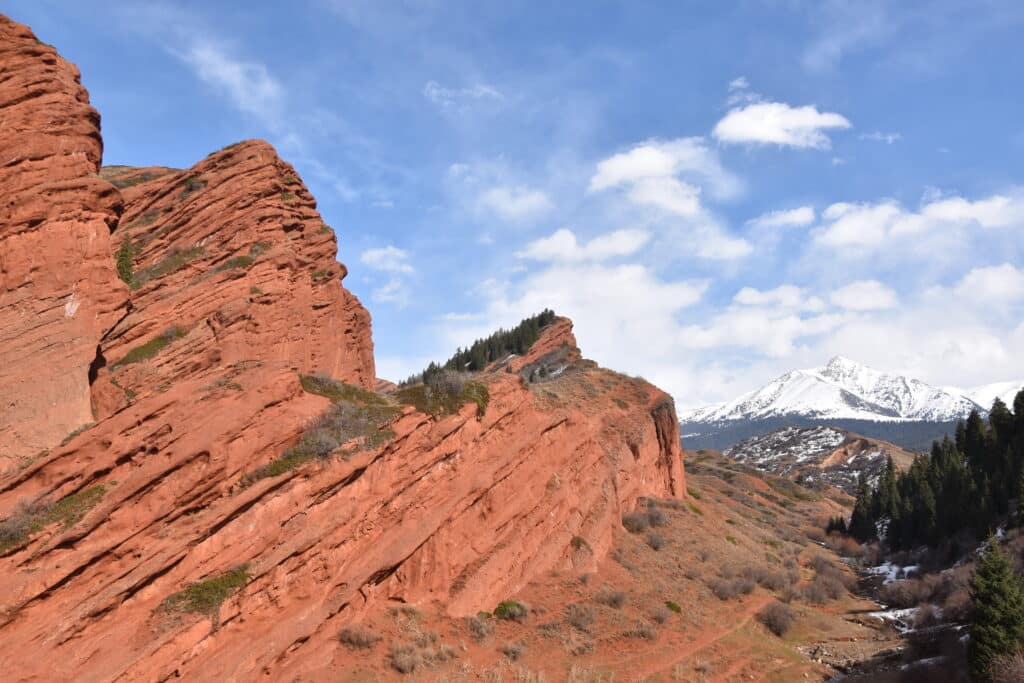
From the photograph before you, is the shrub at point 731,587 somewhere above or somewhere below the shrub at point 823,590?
above

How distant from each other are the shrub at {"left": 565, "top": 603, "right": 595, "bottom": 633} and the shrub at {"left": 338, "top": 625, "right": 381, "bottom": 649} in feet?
29.1

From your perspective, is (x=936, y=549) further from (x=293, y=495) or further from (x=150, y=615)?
(x=150, y=615)

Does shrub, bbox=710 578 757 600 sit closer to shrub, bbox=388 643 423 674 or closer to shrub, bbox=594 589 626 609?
shrub, bbox=594 589 626 609

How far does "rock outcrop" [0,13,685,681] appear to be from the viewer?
628 inches

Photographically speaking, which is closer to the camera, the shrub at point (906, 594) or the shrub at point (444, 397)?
the shrub at point (444, 397)

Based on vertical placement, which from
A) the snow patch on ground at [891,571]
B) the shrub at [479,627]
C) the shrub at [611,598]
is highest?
the shrub at [479,627]

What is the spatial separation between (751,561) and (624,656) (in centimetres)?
2134

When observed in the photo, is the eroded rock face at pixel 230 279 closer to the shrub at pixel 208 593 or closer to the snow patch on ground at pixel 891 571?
the shrub at pixel 208 593

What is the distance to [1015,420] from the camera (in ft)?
213

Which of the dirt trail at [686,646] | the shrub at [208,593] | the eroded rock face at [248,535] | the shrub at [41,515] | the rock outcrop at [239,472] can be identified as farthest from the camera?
the dirt trail at [686,646]

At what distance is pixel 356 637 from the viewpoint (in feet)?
62.7

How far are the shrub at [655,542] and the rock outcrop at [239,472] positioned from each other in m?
2.57

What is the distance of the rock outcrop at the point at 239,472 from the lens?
15.9 m

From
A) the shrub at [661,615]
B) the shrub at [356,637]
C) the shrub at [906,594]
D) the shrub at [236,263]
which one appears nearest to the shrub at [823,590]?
the shrub at [906,594]
